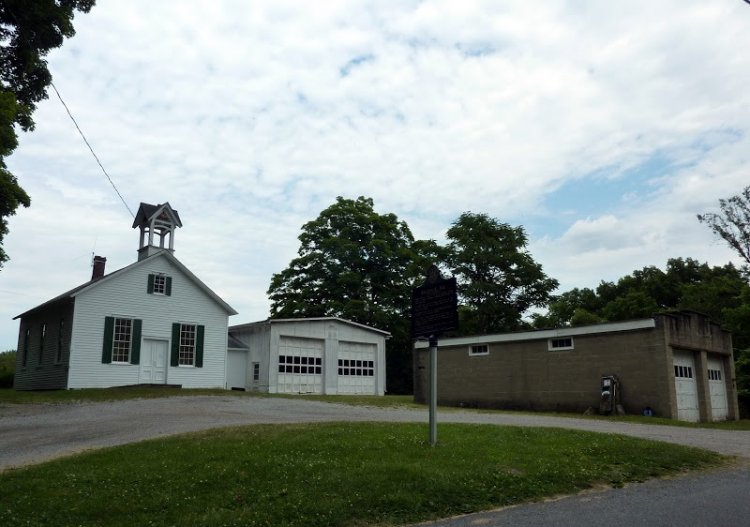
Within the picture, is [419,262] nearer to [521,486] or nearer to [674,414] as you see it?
[674,414]


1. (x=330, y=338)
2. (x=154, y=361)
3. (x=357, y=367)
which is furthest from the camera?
(x=357, y=367)

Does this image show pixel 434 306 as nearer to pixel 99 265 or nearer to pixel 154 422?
pixel 154 422

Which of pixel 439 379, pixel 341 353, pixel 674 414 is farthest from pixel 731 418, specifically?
pixel 341 353

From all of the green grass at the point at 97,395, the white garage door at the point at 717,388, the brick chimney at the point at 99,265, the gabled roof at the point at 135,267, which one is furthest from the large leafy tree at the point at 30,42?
the white garage door at the point at 717,388

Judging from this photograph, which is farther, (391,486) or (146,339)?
(146,339)

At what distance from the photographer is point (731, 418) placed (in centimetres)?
2772

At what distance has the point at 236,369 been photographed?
33.5m

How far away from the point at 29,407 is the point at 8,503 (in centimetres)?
1287

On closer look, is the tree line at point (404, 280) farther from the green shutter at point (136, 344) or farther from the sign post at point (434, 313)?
the sign post at point (434, 313)

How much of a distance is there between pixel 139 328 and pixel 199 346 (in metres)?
2.84

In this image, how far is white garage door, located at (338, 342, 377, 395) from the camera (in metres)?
34.6

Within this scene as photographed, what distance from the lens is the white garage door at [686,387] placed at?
23656 millimetres

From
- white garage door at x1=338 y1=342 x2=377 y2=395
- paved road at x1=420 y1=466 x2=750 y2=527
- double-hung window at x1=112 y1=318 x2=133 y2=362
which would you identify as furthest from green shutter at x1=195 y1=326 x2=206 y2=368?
paved road at x1=420 y1=466 x2=750 y2=527

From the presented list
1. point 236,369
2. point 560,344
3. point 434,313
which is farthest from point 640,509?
point 236,369
